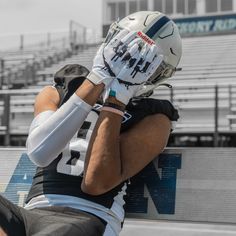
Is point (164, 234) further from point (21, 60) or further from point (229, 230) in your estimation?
point (21, 60)

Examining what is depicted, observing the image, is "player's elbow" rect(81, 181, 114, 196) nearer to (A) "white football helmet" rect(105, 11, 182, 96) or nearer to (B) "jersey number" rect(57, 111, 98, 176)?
(B) "jersey number" rect(57, 111, 98, 176)

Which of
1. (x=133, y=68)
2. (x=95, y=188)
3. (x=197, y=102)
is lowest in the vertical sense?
(x=197, y=102)

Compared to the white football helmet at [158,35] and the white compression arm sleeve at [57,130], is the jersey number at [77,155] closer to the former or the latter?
the white compression arm sleeve at [57,130]

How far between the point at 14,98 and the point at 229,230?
9.21 meters

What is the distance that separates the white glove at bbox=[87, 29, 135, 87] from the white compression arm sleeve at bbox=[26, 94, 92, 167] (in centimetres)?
9

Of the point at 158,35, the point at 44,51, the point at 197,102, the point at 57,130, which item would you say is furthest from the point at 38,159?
the point at 44,51

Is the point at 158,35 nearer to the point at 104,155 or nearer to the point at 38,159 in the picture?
the point at 104,155

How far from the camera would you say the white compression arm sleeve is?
5.36ft

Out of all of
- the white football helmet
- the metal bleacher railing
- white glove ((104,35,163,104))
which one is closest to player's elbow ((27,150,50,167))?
white glove ((104,35,163,104))

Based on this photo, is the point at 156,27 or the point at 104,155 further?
the point at 156,27

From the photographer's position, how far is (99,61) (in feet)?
5.51

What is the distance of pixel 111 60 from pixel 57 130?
0.27 meters

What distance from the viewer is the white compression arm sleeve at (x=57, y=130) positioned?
163 centimetres

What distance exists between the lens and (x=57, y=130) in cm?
164
